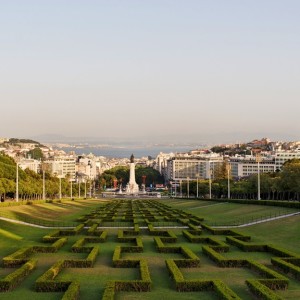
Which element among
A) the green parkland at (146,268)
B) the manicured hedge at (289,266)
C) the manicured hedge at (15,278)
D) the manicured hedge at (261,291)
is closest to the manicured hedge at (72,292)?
the green parkland at (146,268)

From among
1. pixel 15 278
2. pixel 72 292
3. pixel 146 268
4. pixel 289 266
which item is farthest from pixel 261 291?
pixel 15 278

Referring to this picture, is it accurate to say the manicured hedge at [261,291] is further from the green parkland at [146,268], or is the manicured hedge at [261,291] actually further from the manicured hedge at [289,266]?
the manicured hedge at [289,266]

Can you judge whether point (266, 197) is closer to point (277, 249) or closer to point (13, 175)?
point (13, 175)

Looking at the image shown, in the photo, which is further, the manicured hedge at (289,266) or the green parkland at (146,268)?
the manicured hedge at (289,266)

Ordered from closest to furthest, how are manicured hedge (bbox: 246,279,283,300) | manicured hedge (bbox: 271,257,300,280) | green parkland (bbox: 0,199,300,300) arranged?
manicured hedge (bbox: 246,279,283,300)
green parkland (bbox: 0,199,300,300)
manicured hedge (bbox: 271,257,300,280)

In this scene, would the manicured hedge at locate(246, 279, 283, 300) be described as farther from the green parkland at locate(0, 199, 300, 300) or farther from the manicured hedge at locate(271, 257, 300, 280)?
the manicured hedge at locate(271, 257, 300, 280)

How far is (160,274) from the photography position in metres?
21.1

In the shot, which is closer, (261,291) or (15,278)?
(261,291)

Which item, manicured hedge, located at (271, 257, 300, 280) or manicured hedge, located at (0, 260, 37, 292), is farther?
manicured hedge, located at (271, 257, 300, 280)

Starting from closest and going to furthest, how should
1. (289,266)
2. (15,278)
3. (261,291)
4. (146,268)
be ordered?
(261,291), (15,278), (146,268), (289,266)

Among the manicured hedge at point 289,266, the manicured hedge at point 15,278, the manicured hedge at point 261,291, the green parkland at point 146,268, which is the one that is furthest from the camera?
the manicured hedge at point 289,266

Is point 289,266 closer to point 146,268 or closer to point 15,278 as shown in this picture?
point 146,268

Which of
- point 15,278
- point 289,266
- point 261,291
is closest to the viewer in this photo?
point 261,291

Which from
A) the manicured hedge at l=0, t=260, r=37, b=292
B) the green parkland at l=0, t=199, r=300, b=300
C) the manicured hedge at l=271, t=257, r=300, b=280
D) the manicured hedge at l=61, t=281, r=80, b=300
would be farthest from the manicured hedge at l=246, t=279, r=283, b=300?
the manicured hedge at l=0, t=260, r=37, b=292
